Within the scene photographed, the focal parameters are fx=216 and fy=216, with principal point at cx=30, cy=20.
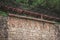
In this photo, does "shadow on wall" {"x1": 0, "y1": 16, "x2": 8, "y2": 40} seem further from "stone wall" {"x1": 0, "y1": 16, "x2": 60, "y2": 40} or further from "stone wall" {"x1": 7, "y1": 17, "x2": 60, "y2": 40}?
"stone wall" {"x1": 7, "y1": 17, "x2": 60, "y2": 40}

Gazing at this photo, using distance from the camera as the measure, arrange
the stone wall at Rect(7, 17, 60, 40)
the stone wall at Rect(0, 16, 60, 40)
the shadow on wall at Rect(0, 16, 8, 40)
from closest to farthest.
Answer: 1. the shadow on wall at Rect(0, 16, 8, 40)
2. the stone wall at Rect(0, 16, 60, 40)
3. the stone wall at Rect(7, 17, 60, 40)

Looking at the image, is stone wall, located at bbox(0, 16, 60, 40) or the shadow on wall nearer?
the shadow on wall

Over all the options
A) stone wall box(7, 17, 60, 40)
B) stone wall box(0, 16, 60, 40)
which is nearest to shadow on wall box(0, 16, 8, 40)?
stone wall box(0, 16, 60, 40)

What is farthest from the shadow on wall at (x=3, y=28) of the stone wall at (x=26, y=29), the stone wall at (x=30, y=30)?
the stone wall at (x=30, y=30)

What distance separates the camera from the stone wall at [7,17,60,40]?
21.8 ft

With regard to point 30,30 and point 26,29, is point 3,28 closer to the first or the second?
point 26,29

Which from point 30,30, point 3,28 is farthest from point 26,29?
point 3,28

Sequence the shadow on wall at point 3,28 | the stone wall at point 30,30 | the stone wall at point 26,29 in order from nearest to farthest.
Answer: the shadow on wall at point 3,28, the stone wall at point 26,29, the stone wall at point 30,30

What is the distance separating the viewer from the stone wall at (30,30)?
663 cm

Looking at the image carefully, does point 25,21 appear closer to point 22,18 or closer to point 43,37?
point 22,18

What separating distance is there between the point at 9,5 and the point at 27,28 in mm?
959

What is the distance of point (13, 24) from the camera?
6.66 m

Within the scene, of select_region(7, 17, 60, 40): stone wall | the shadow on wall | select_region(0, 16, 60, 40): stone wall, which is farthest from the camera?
select_region(7, 17, 60, 40): stone wall

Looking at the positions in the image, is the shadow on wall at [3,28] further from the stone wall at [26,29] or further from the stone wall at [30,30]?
the stone wall at [30,30]
